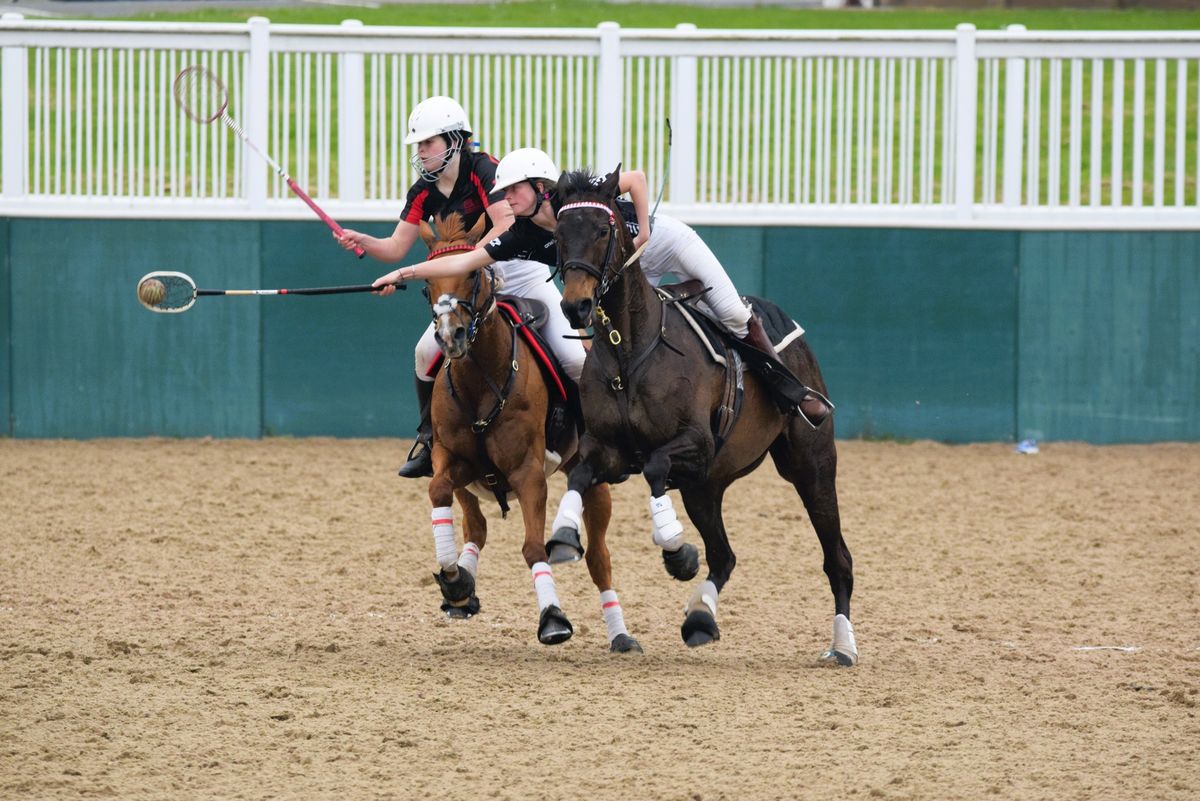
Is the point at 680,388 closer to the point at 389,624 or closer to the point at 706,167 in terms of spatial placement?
the point at 389,624

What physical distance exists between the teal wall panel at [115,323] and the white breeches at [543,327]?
20.7 feet

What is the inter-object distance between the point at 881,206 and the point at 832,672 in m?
7.80

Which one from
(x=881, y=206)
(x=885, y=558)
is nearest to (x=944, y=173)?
(x=881, y=206)

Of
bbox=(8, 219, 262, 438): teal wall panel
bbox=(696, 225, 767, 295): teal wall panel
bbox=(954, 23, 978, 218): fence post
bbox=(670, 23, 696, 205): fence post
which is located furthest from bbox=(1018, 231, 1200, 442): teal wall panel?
bbox=(8, 219, 262, 438): teal wall panel

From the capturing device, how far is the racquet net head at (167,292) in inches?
342

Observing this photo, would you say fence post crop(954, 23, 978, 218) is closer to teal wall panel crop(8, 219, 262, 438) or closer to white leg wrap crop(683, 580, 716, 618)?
teal wall panel crop(8, 219, 262, 438)

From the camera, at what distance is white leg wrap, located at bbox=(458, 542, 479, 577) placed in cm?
800

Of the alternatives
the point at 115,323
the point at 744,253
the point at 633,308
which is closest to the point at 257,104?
the point at 115,323

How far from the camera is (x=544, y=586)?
7.61 m

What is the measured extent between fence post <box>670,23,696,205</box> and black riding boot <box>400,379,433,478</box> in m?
6.87

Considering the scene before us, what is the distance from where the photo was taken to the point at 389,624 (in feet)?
28.7

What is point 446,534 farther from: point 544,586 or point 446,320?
point 446,320

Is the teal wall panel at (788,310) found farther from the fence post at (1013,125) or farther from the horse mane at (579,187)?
the horse mane at (579,187)

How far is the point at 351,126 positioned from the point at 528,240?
746cm
